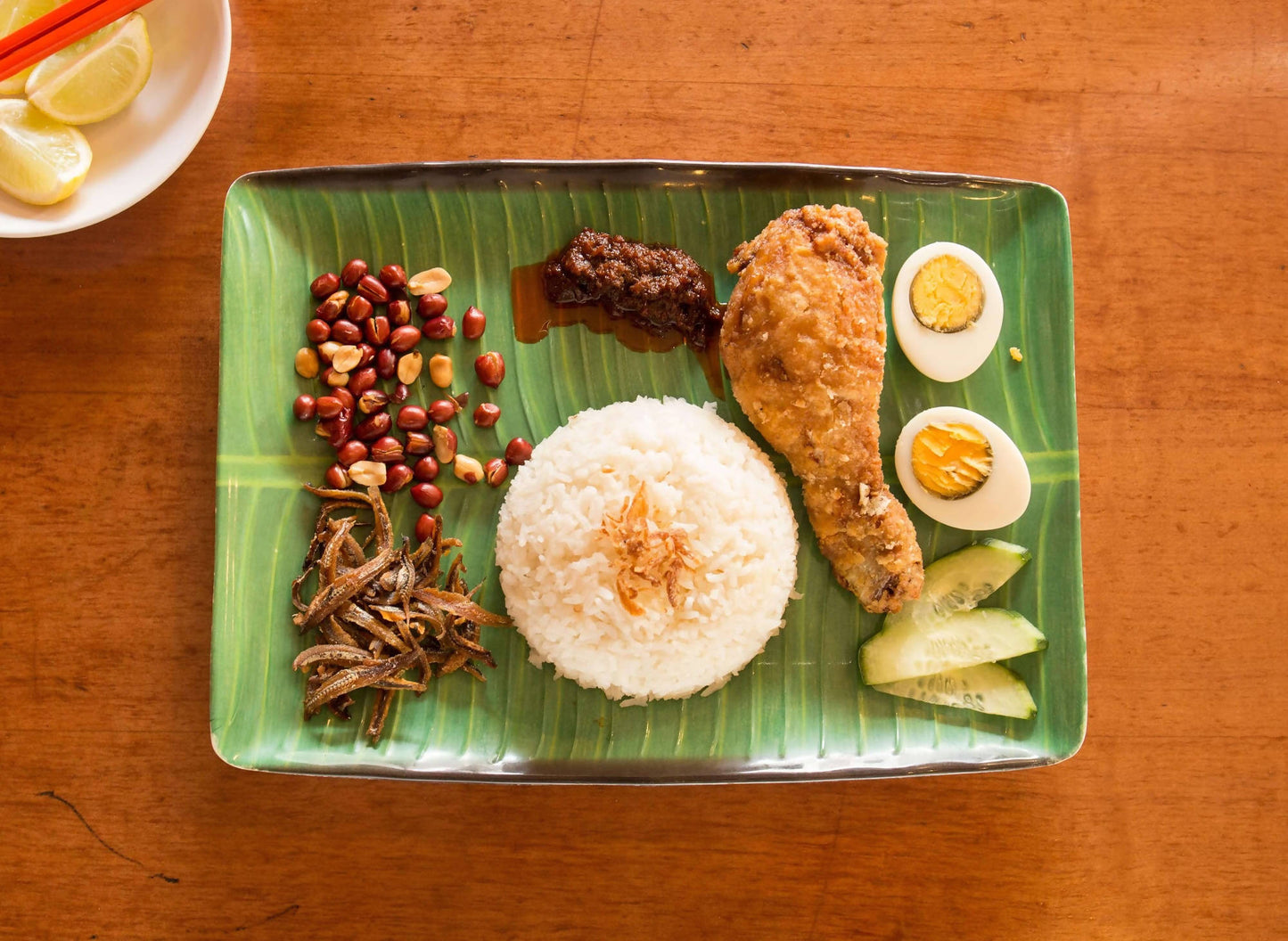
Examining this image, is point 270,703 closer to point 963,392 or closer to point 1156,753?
point 963,392

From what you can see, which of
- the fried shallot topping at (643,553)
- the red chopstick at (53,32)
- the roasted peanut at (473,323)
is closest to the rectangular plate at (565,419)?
the roasted peanut at (473,323)

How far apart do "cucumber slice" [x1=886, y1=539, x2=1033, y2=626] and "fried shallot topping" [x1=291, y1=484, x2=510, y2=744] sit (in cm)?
162

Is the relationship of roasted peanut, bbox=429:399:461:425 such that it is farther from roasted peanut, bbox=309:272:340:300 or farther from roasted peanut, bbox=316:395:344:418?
roasted peanut, bbox=309:272:340:300

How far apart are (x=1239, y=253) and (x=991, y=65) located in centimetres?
135

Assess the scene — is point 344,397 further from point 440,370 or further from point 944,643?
Result: point 944,643

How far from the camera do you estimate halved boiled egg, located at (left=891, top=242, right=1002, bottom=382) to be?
10.5 feet

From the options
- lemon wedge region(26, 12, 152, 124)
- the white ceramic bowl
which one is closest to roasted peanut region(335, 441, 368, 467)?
the white ceramic bowl

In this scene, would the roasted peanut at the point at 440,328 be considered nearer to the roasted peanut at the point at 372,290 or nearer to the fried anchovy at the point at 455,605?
the roasted peanut at the point at 372,290

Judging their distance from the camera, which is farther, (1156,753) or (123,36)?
(1156,753)

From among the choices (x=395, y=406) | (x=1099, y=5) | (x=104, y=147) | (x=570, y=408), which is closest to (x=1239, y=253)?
(x=1099, y=5)

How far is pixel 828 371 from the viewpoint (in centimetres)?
295

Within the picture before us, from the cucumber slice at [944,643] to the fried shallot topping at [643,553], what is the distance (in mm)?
874

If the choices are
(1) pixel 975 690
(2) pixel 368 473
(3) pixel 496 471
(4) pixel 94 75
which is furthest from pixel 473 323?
(1) pixel 975 690

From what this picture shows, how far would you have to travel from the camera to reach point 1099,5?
3557mm
